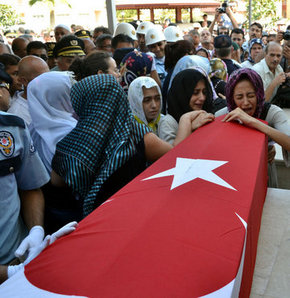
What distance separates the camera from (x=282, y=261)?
4.74ft

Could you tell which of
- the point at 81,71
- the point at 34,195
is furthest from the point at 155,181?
the point at 81,71

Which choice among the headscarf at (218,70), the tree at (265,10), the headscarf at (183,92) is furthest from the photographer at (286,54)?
the tree at (265,10)

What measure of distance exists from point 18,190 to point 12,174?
20 cm

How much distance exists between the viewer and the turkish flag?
Result: 3.18 ft

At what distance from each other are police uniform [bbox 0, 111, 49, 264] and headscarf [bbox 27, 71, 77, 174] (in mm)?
476

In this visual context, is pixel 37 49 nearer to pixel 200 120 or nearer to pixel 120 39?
pixel 120 39

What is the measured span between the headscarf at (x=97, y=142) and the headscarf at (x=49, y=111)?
0.37 m

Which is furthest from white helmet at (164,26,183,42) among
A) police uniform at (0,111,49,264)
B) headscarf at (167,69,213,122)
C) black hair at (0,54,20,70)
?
police uniform at (0,111,49,264)

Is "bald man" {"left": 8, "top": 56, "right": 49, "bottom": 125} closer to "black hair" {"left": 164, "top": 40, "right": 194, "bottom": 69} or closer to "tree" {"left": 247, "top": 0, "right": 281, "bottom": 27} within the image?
"black hair" {"left": 164, "top": 40, "right": 194, "bottom": 69}

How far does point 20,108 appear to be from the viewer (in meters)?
3.08

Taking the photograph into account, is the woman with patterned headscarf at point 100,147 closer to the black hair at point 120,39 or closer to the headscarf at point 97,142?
the headscarf at point 97,142

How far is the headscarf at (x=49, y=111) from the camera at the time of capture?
2.33 meters

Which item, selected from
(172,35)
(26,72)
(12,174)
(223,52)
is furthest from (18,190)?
(172,35)

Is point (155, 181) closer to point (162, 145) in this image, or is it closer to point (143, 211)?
point (143, 211)
